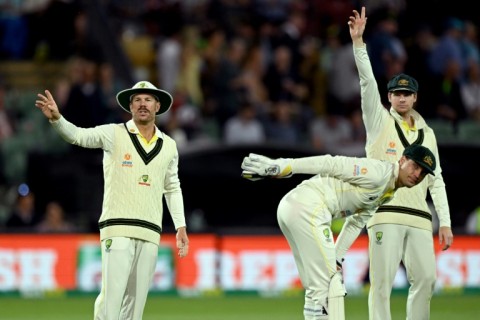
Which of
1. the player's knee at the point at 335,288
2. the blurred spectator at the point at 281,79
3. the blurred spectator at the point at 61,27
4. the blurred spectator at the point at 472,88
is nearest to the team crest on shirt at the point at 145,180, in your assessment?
the player's knee at the point at 335,288

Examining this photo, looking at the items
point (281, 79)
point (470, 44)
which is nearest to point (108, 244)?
point (281, 79)

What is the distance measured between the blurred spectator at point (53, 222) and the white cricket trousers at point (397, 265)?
7.14m

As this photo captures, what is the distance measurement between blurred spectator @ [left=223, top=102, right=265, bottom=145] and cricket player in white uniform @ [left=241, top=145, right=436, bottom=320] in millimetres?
8597

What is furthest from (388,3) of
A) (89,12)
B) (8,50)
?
(8,50)

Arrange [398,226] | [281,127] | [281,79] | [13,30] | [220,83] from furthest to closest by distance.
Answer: [13,30], [281,79], [220,83], [281,127], [398,226]

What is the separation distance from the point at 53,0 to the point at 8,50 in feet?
4.01

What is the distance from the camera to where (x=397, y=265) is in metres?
10.5

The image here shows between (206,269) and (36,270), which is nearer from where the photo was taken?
(36,270)

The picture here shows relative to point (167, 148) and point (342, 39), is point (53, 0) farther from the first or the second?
point (167, 148)

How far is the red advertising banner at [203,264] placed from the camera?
1647cm

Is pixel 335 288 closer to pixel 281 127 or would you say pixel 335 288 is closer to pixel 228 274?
pixel 228 274

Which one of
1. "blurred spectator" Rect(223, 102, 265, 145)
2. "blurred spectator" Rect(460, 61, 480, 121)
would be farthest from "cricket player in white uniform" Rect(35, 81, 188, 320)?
"blurred spectator" Rect(460, 61, 480, 121)

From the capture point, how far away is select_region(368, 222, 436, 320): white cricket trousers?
1040cm

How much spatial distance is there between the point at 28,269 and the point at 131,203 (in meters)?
7.15
